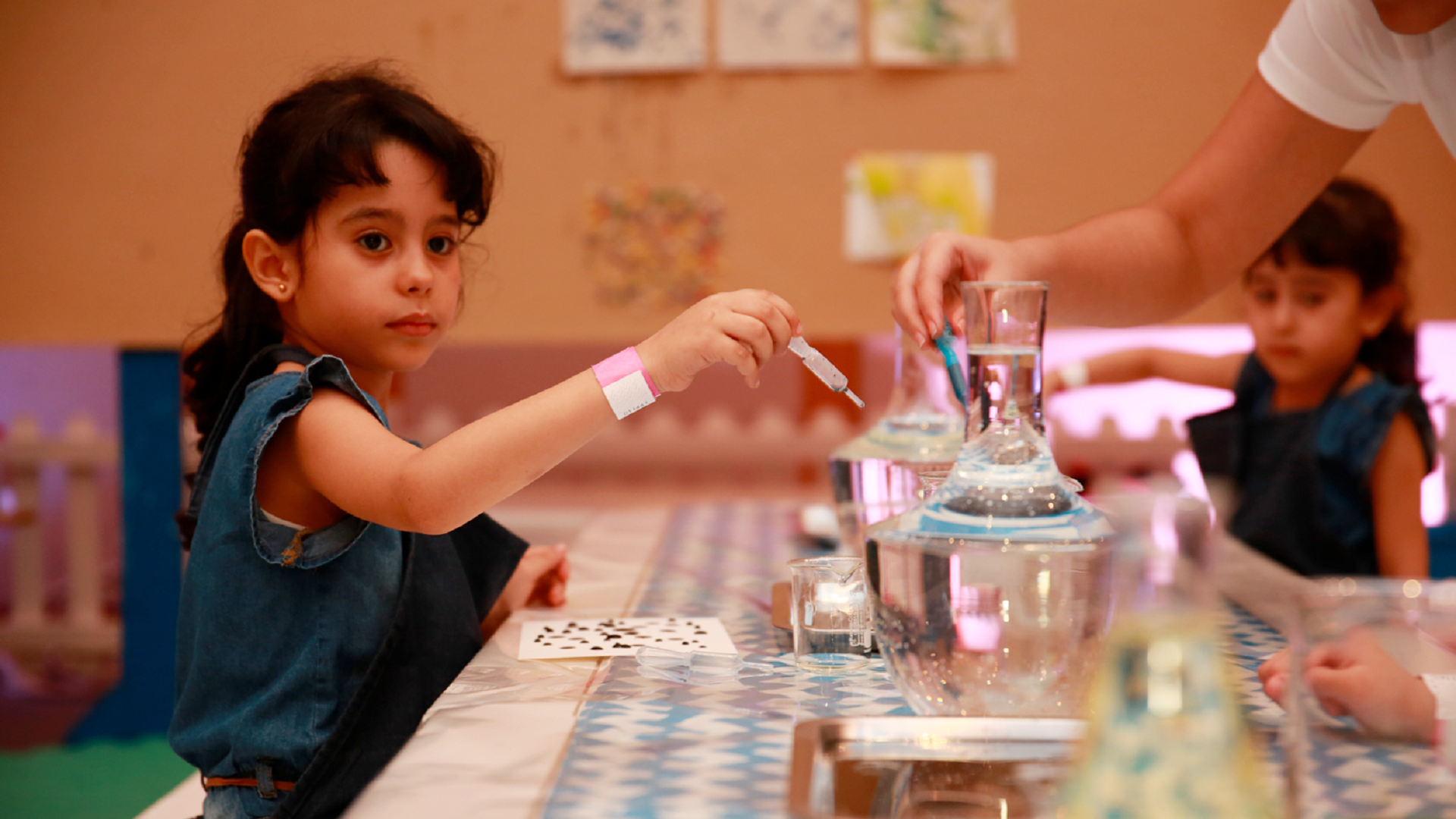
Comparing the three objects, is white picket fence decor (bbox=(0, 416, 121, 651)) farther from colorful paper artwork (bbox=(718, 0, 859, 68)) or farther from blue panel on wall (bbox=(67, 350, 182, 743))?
colorful paper artwork (bbox=(718, 0, 859, 68))

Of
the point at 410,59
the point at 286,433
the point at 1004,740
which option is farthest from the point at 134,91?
the point at 1004,740

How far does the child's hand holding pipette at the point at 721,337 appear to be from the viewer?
2.68 ft

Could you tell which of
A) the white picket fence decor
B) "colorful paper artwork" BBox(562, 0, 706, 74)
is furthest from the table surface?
the white picket fence decor

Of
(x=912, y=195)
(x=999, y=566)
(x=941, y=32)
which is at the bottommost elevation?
(x=999, y=566)

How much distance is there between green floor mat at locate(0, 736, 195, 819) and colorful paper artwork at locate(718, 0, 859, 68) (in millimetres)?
1853

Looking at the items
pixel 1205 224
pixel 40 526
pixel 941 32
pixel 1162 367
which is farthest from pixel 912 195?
pixel 40 526

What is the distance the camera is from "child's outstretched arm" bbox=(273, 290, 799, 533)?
2.70 feet

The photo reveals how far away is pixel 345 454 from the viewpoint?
2.84 feet

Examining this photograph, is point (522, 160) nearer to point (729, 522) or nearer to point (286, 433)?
point (729, 522)

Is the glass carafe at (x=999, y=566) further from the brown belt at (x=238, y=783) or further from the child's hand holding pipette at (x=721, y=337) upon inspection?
the brown belt at (x=238, y=783)

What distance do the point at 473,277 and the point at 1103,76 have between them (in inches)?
56.0

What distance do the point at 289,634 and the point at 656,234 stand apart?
5.38ft

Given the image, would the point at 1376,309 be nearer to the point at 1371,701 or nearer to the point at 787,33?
the point at 787,33

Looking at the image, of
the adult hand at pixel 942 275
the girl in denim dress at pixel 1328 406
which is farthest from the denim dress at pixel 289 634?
the girl in denim dress at pixel 1328 406
